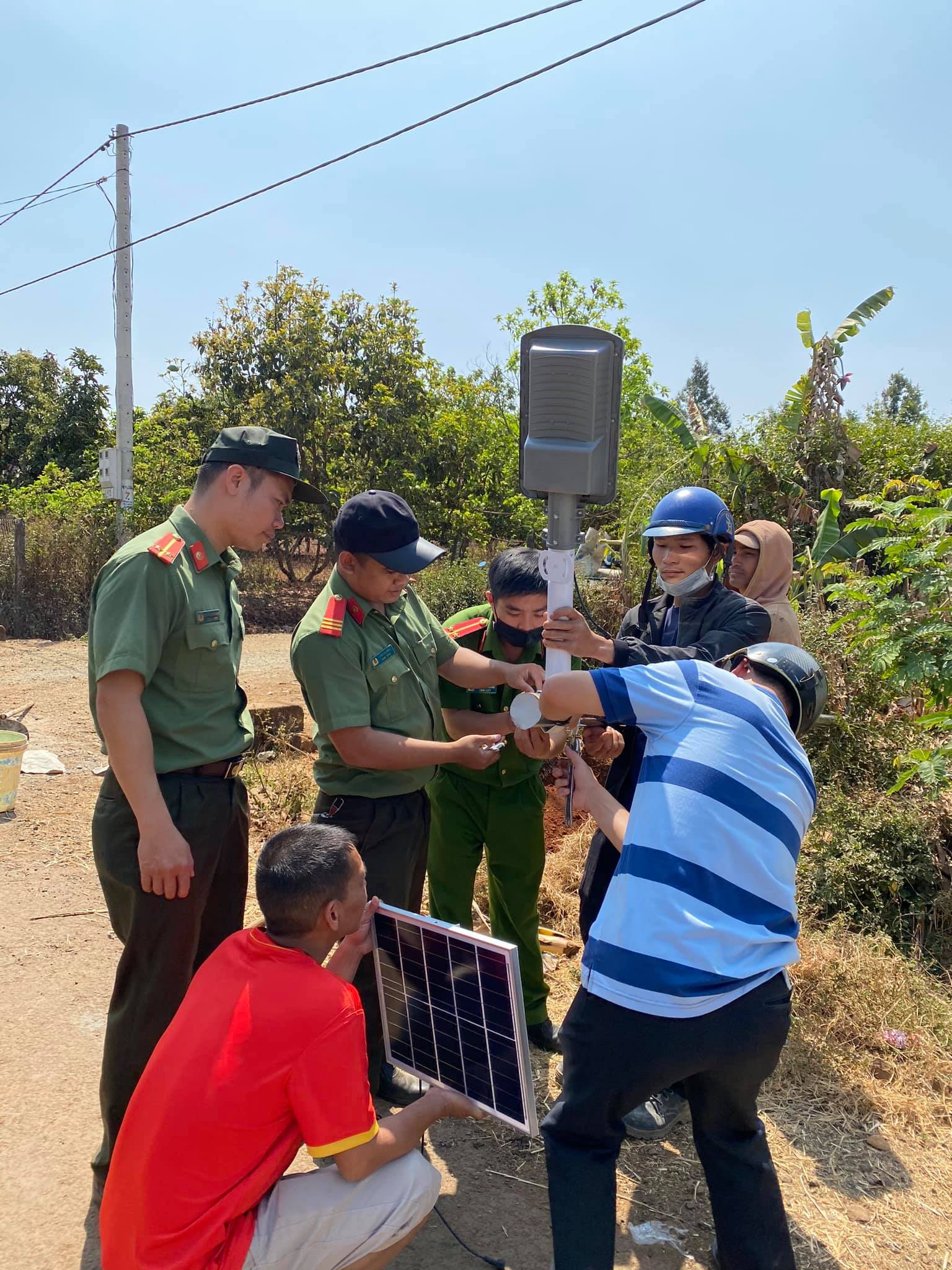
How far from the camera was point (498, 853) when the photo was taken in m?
3.54

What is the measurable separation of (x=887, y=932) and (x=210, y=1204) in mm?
3399

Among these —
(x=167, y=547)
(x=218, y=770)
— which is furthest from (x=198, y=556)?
(x=218, y=770)

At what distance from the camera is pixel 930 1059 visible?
342 cm

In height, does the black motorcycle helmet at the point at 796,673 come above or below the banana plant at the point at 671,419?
below

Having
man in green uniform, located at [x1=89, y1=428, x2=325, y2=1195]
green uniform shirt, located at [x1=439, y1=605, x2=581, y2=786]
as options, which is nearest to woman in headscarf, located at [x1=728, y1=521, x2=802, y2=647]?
green uniform shirt, located at [x1=439, y1=605, x2=581, y2=786]

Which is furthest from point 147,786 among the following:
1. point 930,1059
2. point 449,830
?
point 930,1059

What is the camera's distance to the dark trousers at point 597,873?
3.11m

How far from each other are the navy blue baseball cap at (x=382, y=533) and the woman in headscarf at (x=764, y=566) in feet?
6.54

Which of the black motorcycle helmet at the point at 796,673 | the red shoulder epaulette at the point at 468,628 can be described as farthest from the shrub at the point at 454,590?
the black motorcycle helmet at the point at 796,673

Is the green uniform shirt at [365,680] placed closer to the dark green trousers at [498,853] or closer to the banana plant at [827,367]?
the dark green trousers at [498,853]

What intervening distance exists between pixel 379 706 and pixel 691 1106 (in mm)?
1487

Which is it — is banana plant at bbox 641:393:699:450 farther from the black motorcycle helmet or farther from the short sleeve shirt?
the short sleeve shirt

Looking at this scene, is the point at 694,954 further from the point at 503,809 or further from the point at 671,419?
the point at 671,419

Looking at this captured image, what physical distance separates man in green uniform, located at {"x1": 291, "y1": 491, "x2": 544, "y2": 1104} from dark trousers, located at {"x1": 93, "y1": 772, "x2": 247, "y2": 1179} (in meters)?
0.46
